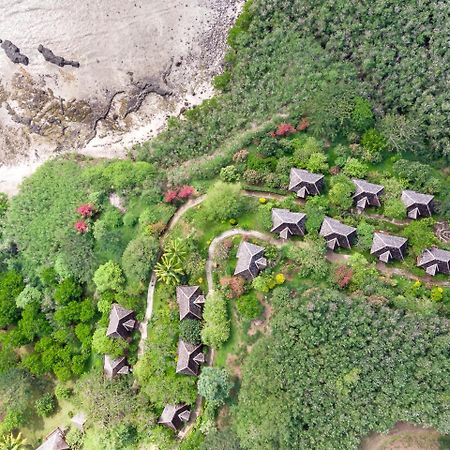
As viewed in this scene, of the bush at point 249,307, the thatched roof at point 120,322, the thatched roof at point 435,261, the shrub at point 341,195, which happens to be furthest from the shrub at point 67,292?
the thatched roof at point 435,261

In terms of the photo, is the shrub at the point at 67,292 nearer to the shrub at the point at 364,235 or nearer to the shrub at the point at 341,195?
the shrub at the point at 341,195

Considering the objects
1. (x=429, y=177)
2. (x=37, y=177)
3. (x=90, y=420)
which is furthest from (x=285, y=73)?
(x=90, y=420)

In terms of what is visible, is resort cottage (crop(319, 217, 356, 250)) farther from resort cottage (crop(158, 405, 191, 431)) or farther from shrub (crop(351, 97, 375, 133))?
resort cottage (crop(158, 405, 191, 431))

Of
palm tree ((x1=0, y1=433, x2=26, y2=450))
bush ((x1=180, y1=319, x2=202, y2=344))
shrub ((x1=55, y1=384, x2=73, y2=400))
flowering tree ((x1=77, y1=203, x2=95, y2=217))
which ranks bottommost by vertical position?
palm tree ((x1=0, y1=433, x2=26, y2=450))

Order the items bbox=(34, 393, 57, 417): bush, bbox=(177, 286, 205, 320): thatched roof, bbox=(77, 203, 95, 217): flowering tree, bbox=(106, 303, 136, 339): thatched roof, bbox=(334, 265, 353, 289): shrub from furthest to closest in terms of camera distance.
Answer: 1. bbox=(77, 203, 95, 217): flowering tree
2. bbox=(34, 393, 57, 417): bush
3. bbox=(106, 303, 136, 339): thatched roof
4. bbox=(177, 286, 205, 320): thatched roof
5. bbox=(334, 265, 353, 289): shrub

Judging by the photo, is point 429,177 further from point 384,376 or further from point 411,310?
point 384,376

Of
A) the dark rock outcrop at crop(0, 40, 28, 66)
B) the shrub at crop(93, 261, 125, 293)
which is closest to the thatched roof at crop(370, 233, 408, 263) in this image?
the shrub at crop(93, 261, 125, 293)

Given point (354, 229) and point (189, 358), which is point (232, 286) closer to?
point (189, 358)

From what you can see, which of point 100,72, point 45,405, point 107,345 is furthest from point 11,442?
point 100,72
